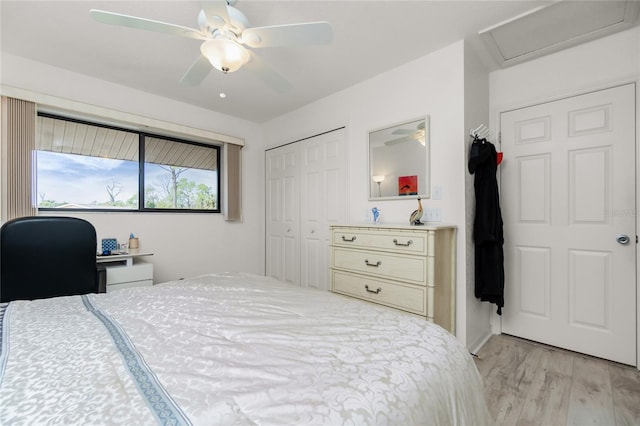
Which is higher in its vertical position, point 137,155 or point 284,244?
point 137,155

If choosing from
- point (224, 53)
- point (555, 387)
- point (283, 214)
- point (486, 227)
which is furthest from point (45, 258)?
point (555, 387)

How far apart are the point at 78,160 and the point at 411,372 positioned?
11.9 ft

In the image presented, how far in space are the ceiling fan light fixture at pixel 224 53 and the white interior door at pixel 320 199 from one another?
1.63m

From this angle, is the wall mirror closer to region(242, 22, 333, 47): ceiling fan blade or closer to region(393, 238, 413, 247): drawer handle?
region(393, 238, 413, 247): drawer handle

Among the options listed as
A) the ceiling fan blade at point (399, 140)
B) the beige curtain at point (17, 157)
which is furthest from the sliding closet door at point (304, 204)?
the beige curtain at point (17, 157)

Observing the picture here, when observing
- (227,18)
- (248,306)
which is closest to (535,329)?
(248,306)

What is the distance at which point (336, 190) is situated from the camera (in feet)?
10.5

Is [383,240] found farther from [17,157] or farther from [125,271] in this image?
[17,157]

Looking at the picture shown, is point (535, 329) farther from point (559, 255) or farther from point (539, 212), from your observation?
point (539, 212)

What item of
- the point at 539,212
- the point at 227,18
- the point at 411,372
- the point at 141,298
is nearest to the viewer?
the point at 411,372

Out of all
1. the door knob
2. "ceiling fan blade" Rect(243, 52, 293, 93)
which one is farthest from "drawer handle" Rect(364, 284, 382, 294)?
the door knob

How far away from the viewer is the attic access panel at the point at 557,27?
1.83m

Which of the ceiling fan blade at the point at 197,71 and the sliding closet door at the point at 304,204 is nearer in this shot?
the ceiling fan blade at the point at 197,71

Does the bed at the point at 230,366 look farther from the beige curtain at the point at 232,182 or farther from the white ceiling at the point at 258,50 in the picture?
the beige curtain at the point at 232,182
